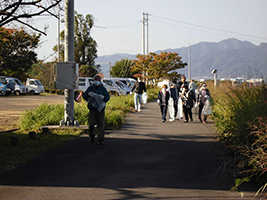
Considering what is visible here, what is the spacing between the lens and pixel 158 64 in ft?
197

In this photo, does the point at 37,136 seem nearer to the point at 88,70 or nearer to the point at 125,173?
the point at 125,173

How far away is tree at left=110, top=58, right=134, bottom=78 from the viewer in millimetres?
80688

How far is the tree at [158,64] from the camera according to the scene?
60.4 m

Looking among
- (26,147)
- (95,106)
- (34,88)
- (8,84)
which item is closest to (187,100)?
(95,106)

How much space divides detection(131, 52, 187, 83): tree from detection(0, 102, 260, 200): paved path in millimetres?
48605

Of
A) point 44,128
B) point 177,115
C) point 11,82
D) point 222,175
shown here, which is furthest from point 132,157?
point 11,82

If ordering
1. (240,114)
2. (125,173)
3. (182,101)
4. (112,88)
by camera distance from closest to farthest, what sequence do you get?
1. (125,173)
2. (240,114)
3. (182,101)
4. (112,88)

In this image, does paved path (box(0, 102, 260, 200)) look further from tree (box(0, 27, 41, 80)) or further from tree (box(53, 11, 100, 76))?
tree (box(53, 11, 100, 76))

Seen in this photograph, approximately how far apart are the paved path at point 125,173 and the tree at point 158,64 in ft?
159

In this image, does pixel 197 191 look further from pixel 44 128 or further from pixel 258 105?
pixel 44 128

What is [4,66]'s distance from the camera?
27.1 feet

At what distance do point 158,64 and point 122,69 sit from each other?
2011 cm

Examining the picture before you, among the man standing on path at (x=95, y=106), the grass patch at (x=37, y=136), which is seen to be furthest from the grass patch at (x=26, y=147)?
the man standing on path at (x=95, y=106)

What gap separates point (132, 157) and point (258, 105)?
303cm
